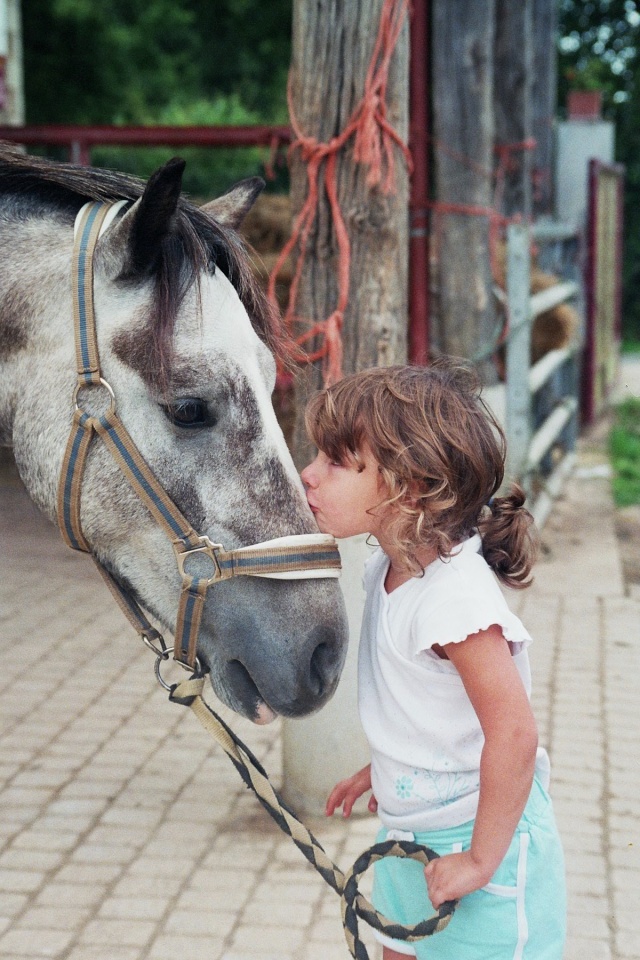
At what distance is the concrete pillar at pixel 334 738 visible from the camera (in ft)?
9.39

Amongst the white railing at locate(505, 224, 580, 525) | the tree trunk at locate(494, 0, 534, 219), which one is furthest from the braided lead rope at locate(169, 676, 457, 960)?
the tree trunk at locate(494, 0, 534, 219)

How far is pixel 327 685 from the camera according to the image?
1704 mm

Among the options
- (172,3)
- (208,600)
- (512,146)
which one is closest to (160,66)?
(172,3)

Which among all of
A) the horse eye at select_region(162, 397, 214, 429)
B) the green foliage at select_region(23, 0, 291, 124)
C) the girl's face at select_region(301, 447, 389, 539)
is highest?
the green foliage at select_region(23, 0, 291, 124)

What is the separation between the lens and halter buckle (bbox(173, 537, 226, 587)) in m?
1.69

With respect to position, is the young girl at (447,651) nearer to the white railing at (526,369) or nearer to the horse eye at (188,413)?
the horse eye at (188,413)

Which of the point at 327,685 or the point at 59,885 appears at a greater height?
the point at 327,685

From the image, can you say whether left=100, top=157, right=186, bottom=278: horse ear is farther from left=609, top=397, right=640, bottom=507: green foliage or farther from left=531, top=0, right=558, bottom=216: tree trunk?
left=531, top=0, right=558, bottom=216: tree trunk

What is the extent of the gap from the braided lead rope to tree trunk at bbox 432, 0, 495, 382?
11.9ft

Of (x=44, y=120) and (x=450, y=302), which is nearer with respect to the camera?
(x=450, y=302)

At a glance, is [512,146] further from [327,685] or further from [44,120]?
[44,120]

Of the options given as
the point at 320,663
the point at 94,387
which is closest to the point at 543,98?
the point at 94,387

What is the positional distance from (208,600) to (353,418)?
38cm

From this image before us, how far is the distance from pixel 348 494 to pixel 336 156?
1.46 metres
